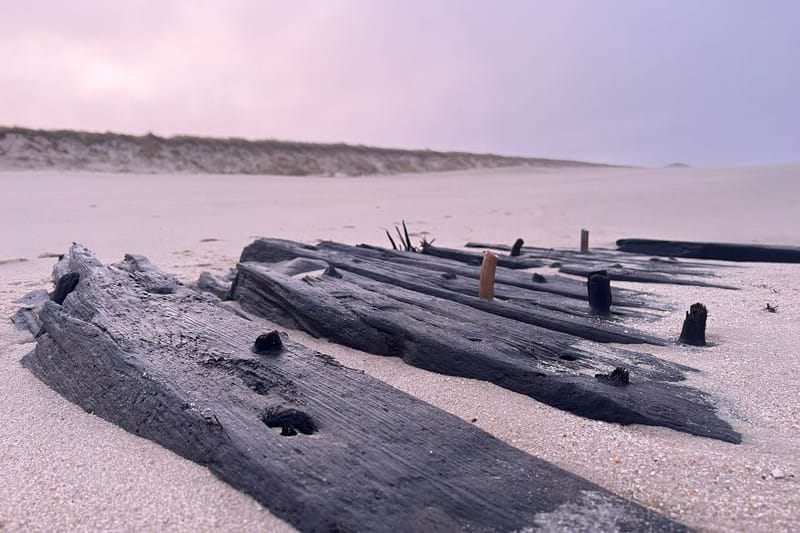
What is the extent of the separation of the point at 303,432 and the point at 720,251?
24.4 feet

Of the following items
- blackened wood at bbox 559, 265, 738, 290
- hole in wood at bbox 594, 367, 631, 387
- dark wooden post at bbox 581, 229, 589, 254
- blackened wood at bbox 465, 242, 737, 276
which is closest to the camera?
hole in wood at bbox 594, 367, 631, 387

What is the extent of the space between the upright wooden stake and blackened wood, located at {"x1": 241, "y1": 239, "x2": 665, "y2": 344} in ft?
0.34

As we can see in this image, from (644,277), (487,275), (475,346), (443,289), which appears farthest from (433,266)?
(475,346)

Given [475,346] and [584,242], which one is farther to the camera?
[584,242]

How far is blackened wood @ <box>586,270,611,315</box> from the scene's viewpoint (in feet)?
15.5

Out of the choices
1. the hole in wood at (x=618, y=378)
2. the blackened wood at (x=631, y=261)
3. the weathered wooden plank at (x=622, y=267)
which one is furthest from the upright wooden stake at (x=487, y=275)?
the blackened wood at (x=631, y=261)

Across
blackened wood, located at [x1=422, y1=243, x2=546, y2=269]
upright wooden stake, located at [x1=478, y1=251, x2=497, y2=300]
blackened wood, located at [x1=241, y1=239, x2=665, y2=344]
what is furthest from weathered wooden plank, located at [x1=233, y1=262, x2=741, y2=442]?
blackened wood, located at [x1=422, y1=243, x2=546, y2=269]

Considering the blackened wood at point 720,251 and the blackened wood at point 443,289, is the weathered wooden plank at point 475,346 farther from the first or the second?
the blackened wood at point 720,251

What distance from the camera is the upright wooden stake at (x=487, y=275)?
4.69 metres

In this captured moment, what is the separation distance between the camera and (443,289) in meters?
5.20

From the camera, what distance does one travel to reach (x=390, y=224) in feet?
47.0

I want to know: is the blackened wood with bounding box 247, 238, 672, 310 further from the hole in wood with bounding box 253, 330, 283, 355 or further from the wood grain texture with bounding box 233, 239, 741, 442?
→ the hole in wood with bounding box 253, 330, 283, 355

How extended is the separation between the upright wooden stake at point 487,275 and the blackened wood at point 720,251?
16.0 ft

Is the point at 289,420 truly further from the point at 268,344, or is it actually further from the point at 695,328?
the point at 695,328
